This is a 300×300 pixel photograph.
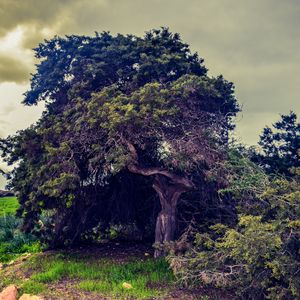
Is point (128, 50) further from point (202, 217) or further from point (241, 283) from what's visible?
point (241, 283)

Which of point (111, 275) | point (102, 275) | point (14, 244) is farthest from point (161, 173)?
point (14, 244)

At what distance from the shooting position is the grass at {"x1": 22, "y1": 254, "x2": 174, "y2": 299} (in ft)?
29.4

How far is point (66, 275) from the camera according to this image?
33.4ft

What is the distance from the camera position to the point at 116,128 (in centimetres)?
987

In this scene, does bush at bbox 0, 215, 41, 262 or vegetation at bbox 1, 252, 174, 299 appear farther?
bush at bbox 0, 215, 41, 262

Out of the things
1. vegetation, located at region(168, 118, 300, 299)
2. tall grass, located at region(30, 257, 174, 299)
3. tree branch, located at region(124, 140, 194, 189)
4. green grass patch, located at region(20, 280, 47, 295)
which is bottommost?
green grass patch, located at region(20, 280, 47, 295)

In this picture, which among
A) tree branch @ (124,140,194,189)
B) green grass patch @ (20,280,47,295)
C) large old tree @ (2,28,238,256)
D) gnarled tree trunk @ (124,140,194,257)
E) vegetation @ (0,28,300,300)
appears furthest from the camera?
gnarled tree trunk @ (124,140,194,257)

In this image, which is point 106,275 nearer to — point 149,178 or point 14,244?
point 149,178

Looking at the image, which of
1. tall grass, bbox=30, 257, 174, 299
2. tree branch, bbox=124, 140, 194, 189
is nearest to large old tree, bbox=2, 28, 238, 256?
tree branch, bbox=124, 140, 194, 189

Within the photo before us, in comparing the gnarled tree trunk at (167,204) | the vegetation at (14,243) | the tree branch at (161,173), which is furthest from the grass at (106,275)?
the vegetation at (14,243)

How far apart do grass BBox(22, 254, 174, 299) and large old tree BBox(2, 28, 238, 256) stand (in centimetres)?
Answer: 107

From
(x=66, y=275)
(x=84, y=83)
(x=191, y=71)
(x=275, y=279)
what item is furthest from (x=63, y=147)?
(x=275, y=279)

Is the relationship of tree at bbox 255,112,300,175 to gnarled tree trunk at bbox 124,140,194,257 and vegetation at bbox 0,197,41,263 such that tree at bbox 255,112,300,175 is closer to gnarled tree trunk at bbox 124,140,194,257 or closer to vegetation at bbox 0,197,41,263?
gnarled tree trunk at bbox 124,140,194,257

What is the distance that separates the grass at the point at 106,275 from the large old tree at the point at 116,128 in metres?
1.07
